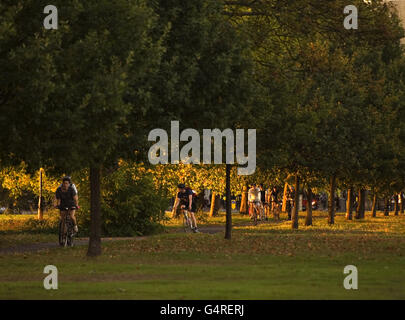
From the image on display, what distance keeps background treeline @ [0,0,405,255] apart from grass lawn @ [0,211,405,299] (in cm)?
206

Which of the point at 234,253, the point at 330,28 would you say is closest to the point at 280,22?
the point at 330,28

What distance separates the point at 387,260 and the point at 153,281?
21.6 feet

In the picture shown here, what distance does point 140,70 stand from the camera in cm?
2236

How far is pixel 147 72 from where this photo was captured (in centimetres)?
2428

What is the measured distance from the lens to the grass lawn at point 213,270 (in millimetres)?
15152

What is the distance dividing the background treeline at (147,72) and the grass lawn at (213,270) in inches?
81.2

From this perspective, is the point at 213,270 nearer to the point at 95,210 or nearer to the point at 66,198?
the point at 95,210

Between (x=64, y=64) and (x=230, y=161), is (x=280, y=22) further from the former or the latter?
(x=64, y=64)

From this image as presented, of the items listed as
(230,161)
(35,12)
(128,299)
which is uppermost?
(35,12)

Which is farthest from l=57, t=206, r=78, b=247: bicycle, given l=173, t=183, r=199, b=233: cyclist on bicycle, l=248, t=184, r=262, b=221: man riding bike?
l=248, t=184, r=262, b=221: man riding bike

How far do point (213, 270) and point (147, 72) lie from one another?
21.0ft

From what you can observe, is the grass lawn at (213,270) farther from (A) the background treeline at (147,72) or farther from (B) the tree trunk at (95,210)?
(A) the background treeline at (147,72)

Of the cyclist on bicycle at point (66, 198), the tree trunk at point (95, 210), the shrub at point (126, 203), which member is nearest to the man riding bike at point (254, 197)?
the shrub at point (126, 203)

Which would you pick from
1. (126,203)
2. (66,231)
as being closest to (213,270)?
(66,231)
